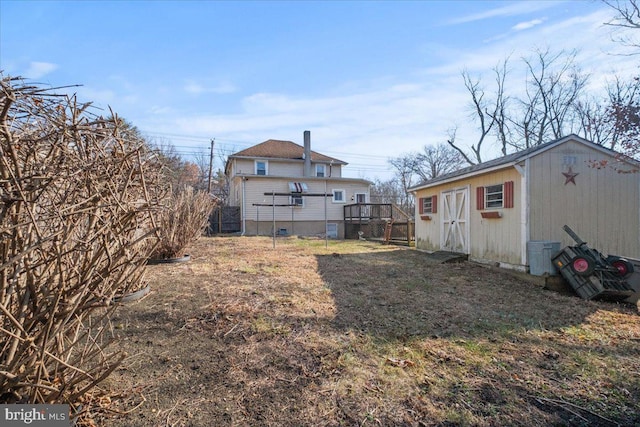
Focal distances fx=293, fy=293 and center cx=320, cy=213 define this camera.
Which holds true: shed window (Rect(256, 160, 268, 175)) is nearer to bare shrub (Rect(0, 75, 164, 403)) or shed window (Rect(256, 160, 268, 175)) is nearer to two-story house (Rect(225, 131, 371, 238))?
two-story house (Rect(225, 131, 371, 238))

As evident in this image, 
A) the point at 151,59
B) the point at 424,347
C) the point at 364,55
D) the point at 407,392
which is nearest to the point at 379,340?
the point at 424,347

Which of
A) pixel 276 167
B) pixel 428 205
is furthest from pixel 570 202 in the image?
pixel 276 167

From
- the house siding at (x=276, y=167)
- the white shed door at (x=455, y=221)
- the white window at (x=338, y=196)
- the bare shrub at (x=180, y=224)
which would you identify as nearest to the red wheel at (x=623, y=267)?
the white shed door at (x=455, y=221)

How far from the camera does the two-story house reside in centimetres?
1800

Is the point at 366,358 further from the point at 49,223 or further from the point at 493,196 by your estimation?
the point at 493,196

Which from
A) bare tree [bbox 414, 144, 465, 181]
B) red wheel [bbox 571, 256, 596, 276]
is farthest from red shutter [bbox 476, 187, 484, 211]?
bare tree [bbox 414, 144, 465, 181]

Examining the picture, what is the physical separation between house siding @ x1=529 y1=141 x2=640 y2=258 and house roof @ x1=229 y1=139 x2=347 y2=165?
1670cm

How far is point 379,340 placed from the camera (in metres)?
3.38

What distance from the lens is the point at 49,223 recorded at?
5.50 ft

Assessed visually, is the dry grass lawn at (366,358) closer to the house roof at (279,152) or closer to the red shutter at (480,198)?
the red shutter at (480,198)

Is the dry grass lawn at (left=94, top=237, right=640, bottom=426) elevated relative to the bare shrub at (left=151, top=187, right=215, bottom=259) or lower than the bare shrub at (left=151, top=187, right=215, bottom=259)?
lower

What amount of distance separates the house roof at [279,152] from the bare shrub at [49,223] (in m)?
19.4

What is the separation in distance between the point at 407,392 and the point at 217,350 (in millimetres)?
1864

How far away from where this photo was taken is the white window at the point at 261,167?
20547 millimetres
